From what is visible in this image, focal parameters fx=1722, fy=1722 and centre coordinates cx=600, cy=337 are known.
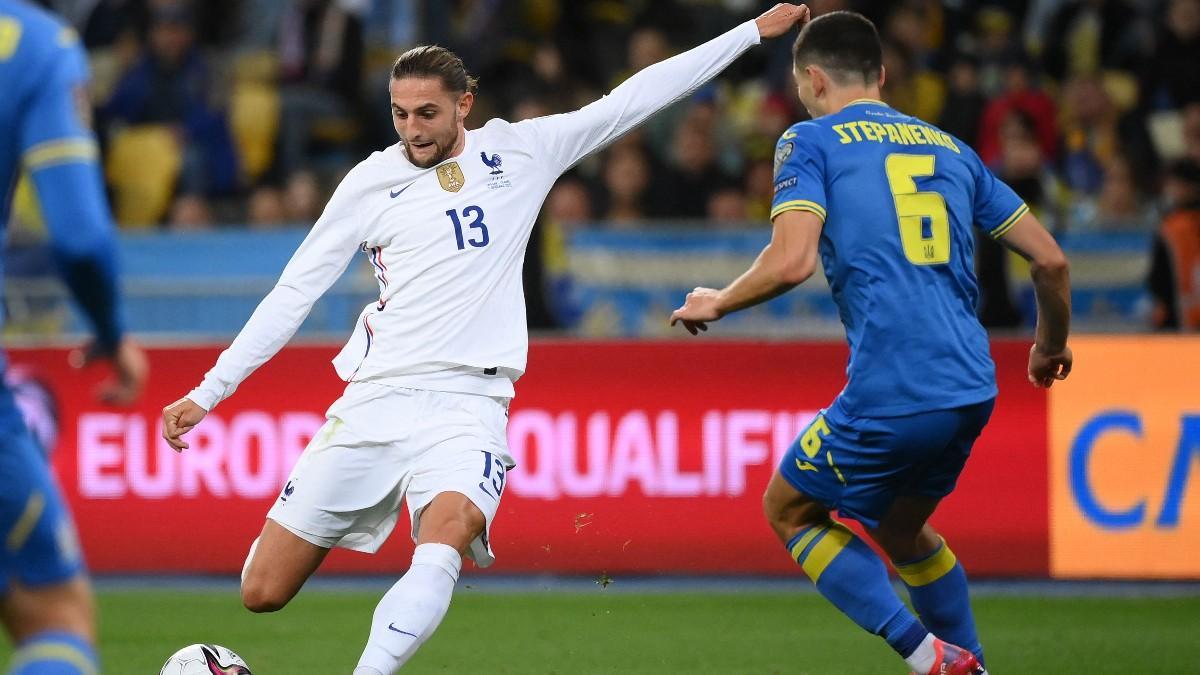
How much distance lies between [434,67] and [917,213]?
5.55 feet

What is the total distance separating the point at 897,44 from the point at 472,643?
7.19m

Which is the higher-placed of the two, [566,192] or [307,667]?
[566,192]

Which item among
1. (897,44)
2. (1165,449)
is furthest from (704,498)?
(897,44)

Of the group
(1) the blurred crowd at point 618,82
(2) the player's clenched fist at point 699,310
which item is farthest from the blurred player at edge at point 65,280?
(1) the blurred crowd at point 618,82

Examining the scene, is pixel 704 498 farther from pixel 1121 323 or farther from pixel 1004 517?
pixel 1121 323

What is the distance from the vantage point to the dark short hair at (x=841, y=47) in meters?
5.84

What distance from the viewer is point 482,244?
594 centimetres

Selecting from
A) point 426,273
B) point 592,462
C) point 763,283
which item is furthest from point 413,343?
point 592,462

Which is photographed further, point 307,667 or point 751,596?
point 751,596

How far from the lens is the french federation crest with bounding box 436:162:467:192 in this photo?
5.96 m

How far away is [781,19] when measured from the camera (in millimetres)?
6512

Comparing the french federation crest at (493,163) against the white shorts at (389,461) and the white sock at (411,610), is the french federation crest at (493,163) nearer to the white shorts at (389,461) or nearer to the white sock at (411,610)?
the white shorts at (389,461)

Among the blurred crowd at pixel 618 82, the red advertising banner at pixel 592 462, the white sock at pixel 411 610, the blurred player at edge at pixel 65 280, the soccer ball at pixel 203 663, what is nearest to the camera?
the blurred player at edge at pixel 65 280

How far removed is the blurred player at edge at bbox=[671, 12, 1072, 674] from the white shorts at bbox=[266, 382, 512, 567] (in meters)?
0.80
